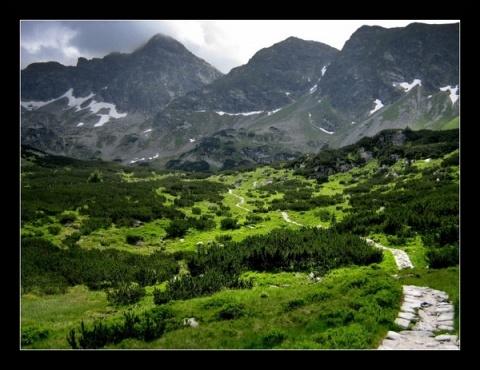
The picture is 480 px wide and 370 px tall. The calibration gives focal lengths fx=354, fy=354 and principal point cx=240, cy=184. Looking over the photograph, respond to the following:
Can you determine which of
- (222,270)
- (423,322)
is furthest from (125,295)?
(423,322)

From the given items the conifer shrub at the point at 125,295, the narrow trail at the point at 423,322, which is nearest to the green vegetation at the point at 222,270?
the conifer shrub at the point at 125,295

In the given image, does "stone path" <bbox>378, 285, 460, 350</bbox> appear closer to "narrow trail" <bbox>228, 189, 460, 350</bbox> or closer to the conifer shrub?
"narrow trail" <bbox>228, 189, 460, 350</bbox>

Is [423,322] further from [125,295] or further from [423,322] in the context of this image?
[125,295]

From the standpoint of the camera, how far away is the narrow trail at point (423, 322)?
10211mm

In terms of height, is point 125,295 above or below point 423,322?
below

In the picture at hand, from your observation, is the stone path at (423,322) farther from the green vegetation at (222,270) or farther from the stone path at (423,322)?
the green vegetation at (222,270)

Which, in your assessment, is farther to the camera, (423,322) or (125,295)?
(125,295)

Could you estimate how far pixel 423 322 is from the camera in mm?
11758

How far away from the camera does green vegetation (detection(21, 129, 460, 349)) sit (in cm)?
1186

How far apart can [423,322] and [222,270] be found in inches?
453

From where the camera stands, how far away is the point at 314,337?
35.8 ft
